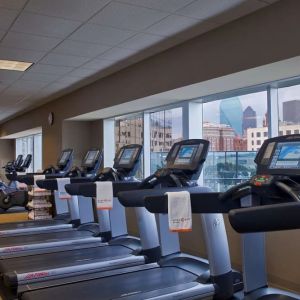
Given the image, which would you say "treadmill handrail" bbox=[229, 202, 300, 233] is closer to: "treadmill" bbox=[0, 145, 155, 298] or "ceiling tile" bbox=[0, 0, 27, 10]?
"treadmill" bbox=[0, 145, 155, 298]

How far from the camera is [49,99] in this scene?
7.36 metres

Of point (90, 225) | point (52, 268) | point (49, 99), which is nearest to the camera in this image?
point (52, 268)

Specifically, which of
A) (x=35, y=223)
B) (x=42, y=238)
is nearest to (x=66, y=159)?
(x=35, y=223)

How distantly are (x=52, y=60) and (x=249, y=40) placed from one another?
2.37 metres

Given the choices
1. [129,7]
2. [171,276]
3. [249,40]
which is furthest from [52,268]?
[249,40]

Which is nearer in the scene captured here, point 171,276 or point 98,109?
point 171,276

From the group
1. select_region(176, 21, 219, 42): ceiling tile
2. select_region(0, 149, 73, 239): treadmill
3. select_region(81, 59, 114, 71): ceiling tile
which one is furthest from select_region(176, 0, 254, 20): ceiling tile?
select_region(0, 149, 73, 239): treadmill

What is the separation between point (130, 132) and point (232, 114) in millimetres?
2415

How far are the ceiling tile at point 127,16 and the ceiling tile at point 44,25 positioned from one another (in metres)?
0.26

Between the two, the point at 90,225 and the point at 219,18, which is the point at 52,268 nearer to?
the point at 90,225

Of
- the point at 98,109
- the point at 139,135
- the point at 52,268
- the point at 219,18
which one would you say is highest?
the point at 219,18

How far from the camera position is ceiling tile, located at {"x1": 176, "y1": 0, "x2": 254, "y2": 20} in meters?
2.80

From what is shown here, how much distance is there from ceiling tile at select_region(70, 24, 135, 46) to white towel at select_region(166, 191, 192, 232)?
1903 mm

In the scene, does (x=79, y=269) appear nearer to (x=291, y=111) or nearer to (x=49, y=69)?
(x=291, y=111)
